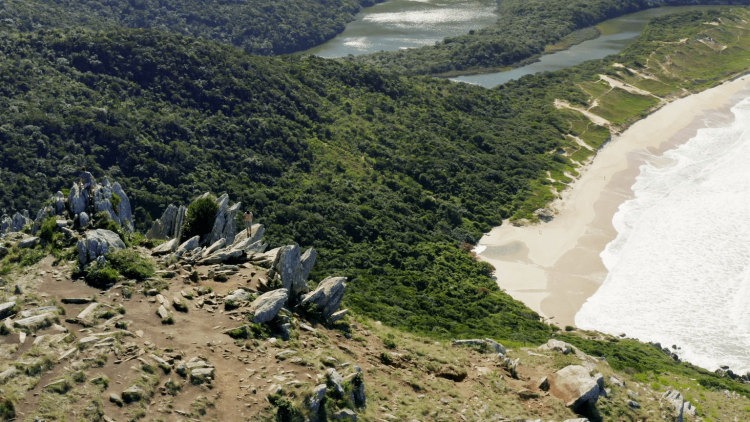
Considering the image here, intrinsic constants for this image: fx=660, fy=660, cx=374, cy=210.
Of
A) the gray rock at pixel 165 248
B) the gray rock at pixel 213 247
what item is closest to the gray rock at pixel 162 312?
the gray rock at pixel 165 248

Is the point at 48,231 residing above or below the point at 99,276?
above

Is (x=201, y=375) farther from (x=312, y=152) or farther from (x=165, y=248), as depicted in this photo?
(x=312, y=152)

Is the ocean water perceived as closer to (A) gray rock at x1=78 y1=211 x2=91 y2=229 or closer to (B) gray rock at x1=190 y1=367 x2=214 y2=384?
(B) gray rock at x1=190 y1=367 x2=214 y2=384

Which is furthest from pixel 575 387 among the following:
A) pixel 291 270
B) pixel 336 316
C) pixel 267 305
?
pixel 267 305

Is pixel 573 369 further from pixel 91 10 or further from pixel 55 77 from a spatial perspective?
pixel 91 10

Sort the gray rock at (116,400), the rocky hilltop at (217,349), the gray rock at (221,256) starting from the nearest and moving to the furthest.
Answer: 1. the gray rock at (116,400)
2. the rocky hilltop at (217,349)
3. the gray rock at (221,256)

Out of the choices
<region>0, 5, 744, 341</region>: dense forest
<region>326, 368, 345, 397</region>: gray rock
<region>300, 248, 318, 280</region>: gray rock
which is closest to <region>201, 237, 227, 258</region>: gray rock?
<region>300, 248, 318, 280</region>: gray rock

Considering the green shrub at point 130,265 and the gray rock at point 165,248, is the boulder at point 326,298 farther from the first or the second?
the gray rock at point 165,248
